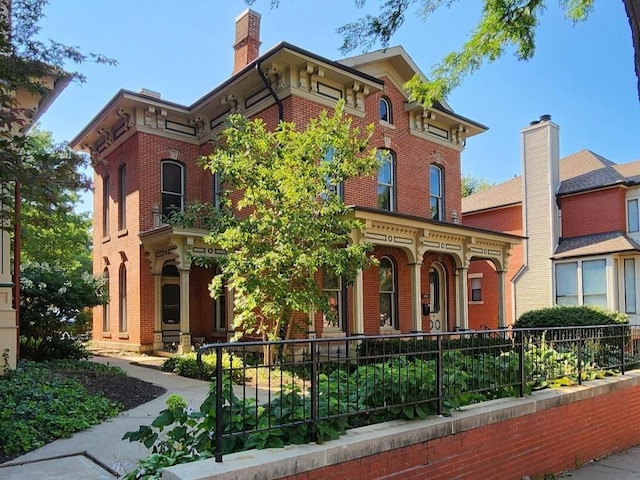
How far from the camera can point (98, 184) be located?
→ 63.9ft

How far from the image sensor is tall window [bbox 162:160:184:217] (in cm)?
1673

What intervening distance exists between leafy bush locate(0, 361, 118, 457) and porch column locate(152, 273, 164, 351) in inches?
284

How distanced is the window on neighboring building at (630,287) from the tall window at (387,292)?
920 centimetres

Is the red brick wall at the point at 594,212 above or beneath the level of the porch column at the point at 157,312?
above

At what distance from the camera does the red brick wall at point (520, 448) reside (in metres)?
4.29

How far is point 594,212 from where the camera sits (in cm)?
2088

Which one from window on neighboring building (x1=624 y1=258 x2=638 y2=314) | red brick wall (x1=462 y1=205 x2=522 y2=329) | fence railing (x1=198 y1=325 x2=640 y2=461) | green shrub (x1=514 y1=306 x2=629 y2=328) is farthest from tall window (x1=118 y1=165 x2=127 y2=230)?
window on neighboring building (x1=624 y1=258 x2=638 y2=314)

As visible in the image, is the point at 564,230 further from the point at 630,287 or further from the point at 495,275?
the point at 630,287

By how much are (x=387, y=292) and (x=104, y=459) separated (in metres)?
11.8

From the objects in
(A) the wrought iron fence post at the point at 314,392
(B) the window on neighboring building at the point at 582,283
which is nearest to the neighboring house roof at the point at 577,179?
(B) the window on neighboring building at the point at 582,283

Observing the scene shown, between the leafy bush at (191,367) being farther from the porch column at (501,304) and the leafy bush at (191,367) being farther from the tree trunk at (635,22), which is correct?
the porch column at (501,304)

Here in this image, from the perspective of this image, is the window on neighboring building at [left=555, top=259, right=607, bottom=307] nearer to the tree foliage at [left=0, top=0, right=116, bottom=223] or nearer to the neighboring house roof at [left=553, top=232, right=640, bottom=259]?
the neighboring house roof at [left=553, top=232, right=640, bottom=259]

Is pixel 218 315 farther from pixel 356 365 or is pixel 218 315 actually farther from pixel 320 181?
pixel 356 365

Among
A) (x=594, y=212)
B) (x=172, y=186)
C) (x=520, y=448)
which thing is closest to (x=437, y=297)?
(x=594, y=212)
